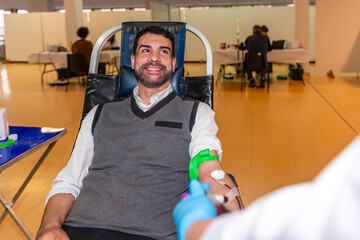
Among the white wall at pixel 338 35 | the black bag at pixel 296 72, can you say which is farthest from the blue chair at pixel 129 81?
the white wall at pixel 338 35

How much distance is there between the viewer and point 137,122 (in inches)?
62.7

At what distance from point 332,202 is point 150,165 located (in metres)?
1.09

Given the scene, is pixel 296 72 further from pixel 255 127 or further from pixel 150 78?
pixel 150 78

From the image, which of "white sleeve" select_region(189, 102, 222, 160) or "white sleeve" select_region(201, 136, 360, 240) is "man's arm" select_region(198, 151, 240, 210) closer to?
"white sleeve" select_region(189, 102, 222, 160)

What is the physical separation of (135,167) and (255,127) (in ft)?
10.5

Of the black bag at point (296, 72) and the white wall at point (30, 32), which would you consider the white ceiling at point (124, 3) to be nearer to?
the white wall at point (30, 32)

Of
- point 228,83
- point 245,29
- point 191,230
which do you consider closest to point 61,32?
point 245,29

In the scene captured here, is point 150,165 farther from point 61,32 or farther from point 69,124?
point 61,32

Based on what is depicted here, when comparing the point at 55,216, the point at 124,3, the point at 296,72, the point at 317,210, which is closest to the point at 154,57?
the point at 55,216

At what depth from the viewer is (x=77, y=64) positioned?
281 inches

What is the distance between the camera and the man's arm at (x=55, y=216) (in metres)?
1.33

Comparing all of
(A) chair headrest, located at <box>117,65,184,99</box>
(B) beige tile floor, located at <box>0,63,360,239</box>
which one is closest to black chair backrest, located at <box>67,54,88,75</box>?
(B) beige tile floor, located at <box>0,63,360,239</box>

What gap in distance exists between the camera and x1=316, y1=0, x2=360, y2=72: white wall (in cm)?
866

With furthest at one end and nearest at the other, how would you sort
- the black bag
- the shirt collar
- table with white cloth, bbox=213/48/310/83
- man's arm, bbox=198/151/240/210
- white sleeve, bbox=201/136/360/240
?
the black bag
table with white cloth, bbox=213/48/310/83
the shirt collar
man's arm, bbox=198/151/240/210
white sleeve, bbox=201/136/360/240
